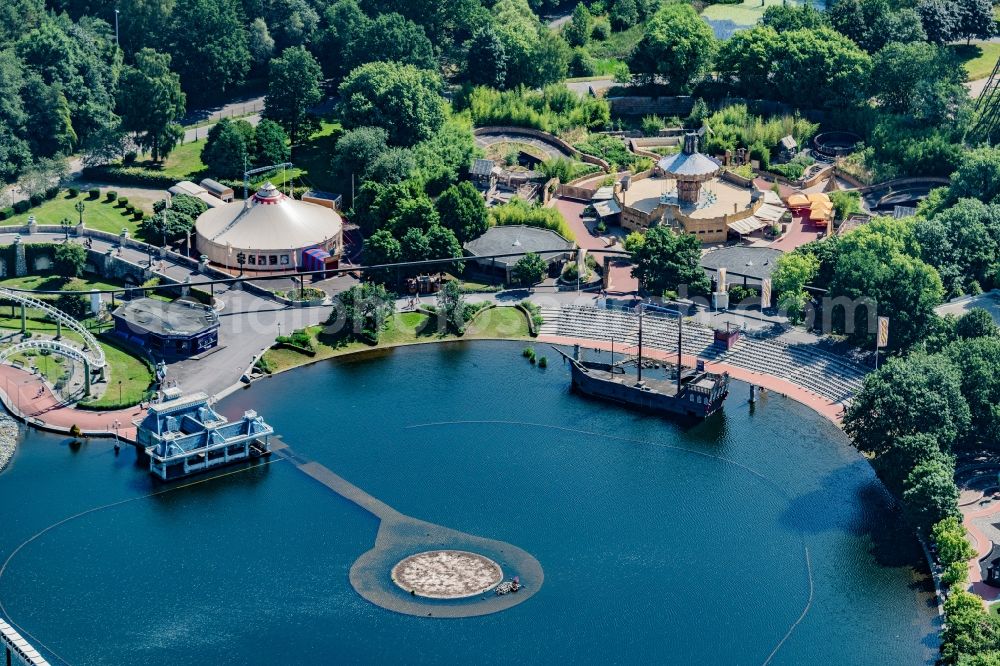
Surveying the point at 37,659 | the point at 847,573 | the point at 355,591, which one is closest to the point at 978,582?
the point at 847,573

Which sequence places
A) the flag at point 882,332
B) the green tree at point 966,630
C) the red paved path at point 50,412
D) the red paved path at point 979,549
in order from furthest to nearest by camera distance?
1. the flag at point 882,332
2. the red paved path at point 50,412
3. the red paved path at point 979,549
4. the green tree at point 966,630

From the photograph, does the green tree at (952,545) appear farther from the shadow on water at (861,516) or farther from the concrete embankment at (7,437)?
the concrete embankment at (7,437)

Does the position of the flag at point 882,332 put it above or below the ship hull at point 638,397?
above

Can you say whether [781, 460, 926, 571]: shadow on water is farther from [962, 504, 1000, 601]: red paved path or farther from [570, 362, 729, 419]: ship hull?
[570, 362, 729, 419]: ship hull

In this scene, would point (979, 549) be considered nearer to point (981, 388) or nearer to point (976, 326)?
point (981, 388)

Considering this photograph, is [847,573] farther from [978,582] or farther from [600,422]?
[600,422]

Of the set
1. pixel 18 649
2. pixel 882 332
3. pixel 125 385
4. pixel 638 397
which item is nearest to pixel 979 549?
pixel 882 332

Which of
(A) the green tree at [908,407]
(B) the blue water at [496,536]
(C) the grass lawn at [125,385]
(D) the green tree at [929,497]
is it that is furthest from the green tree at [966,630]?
(C) the grass lawn at [125,385]
